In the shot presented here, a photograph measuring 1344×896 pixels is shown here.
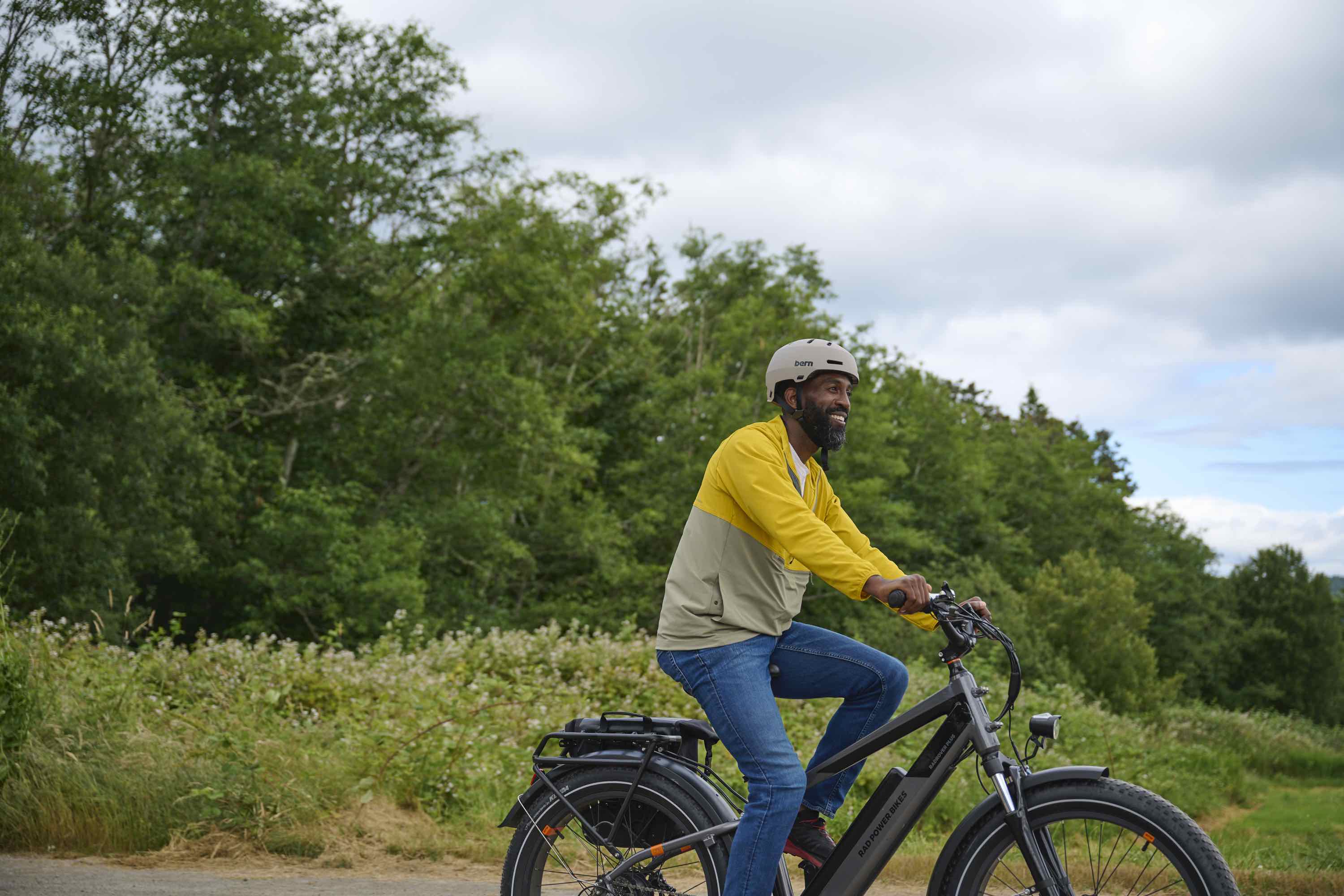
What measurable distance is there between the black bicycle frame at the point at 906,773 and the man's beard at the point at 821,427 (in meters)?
0.78

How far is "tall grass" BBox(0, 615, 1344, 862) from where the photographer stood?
6211 millimetres

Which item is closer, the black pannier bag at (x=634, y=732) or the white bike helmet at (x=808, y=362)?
the white bike helmet at (x=808, y=362)

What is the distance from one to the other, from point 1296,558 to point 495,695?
206ft

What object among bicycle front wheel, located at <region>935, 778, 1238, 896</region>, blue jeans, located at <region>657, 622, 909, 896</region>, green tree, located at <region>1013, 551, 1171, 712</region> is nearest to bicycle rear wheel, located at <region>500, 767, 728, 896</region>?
blue jeans, located at <region>657, 622, 909, 896</region>

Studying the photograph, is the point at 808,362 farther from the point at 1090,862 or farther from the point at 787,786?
the point at 1090,862

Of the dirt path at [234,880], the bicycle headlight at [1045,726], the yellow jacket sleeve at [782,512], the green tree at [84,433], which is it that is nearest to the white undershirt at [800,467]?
the yellow jacket sleeve at [782,512]

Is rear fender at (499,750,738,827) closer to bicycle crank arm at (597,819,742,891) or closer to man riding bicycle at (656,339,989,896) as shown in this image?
bicycle crank arm at (597,819,742,891)

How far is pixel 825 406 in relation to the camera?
380 centimetres

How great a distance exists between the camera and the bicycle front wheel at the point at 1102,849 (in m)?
3.16

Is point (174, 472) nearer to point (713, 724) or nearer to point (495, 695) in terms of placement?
point (495, 695)

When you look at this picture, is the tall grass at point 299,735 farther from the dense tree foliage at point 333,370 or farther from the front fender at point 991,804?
the dense tree foliage at point 333,370

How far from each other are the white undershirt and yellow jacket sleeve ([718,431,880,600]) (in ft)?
0.39

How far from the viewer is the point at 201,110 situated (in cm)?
2894

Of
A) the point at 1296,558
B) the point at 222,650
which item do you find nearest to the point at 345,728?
the point at 222,650
